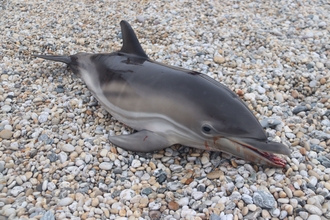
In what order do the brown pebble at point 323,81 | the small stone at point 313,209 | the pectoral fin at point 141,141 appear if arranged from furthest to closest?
the brown pebble at point 323,81 < the pectoral fin at point 141,141 < the small stone at point 313,209

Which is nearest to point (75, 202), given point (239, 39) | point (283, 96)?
point (283, 96)

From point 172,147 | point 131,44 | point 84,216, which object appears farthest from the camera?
point 131,44

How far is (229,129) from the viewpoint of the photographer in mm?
3699

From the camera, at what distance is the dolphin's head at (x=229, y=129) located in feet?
11.9

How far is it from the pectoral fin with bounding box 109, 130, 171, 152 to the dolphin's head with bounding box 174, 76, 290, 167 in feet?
A: 1.33

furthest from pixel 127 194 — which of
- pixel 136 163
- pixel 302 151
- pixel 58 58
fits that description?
pixel 58 58

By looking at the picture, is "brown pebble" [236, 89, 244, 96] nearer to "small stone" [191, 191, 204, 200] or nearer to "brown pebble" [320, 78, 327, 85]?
"brown pebble" [320, 78, 327, 85]

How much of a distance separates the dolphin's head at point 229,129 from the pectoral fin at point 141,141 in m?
0.41

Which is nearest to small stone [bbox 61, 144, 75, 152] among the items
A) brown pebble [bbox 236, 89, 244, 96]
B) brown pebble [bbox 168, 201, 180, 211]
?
brown pebble [bbox 168, 201, 180, 211]

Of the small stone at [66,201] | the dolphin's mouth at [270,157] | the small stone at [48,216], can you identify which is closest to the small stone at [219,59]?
the dolphin's mouth at [270,157]

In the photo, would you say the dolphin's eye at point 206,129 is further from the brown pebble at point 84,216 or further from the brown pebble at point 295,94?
the brown pebble at point 295,94

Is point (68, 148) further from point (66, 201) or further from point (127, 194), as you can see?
point (127, 194)

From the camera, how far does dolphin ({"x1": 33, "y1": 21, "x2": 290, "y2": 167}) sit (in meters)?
3.70

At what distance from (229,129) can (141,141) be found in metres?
1.12
